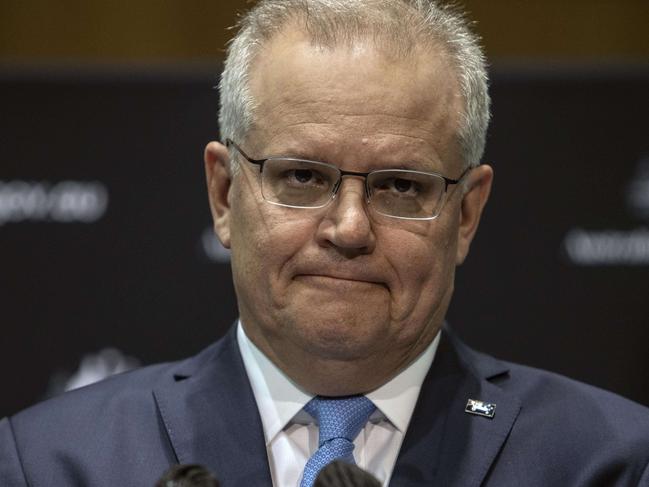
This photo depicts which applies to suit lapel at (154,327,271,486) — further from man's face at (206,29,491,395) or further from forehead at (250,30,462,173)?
forehead at (250,30,462,173)

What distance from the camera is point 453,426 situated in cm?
224

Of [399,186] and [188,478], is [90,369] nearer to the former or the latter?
[399,186]

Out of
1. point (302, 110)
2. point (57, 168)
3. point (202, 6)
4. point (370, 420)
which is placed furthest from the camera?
point (202, 6)

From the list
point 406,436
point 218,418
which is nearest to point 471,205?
point 406,436

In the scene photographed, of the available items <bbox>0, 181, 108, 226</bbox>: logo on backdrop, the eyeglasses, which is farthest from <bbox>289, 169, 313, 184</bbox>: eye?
<bbox>0, 181, 108, 226</bbox>: logo on backdrop

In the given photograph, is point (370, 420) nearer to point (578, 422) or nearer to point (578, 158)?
point (578, 422)

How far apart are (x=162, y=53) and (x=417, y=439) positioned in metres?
2.08

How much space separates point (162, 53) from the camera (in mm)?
3834

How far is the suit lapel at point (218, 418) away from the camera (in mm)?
2160

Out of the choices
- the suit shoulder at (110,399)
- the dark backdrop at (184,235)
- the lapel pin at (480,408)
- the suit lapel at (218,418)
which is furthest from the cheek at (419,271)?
the dark backdrop at (184,235)

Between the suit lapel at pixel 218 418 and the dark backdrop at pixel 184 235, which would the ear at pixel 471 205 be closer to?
the suit lapel at pixel 218 418

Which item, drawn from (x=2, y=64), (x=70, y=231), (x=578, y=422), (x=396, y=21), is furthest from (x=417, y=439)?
(x=2, y=64)

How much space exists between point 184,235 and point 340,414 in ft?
3.90

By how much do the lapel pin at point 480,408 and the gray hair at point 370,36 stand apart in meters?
0.49
